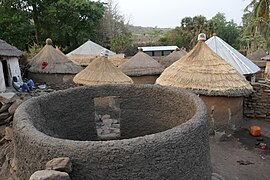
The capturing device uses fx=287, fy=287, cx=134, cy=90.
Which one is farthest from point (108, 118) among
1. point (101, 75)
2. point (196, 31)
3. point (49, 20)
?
point (196, 31)

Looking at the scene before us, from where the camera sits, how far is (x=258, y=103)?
13.0m

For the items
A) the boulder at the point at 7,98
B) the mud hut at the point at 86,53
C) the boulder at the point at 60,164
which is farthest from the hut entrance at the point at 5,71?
the boulder at the point at 60,164

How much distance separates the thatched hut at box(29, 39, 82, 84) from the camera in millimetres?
17984

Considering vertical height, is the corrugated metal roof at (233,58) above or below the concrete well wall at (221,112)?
above

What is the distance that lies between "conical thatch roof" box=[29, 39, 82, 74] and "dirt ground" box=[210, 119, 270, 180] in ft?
34.9

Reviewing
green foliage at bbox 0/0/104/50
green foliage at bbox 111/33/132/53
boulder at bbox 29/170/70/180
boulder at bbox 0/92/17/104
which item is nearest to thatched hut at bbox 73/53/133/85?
boulder at bbox 0/92/17/104

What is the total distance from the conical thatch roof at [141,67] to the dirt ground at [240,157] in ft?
24.5

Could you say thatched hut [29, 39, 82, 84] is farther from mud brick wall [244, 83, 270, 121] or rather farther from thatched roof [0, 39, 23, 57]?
mud brick wall [244, 83, 270, 121]

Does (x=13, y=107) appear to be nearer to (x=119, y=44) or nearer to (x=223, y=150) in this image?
(x=223, y=150)

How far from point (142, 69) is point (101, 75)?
17.2 feet

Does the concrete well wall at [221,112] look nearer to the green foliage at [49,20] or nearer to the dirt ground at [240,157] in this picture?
the dirt ground at [240,157]

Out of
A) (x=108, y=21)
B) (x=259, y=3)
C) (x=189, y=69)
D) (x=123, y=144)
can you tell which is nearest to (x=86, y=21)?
(x=108, y=21)

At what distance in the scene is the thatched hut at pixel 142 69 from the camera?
17.9 meters

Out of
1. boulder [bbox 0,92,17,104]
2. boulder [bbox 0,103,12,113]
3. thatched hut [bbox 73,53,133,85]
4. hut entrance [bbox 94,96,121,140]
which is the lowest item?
hut entrance [bbox 94,96,121,140]
